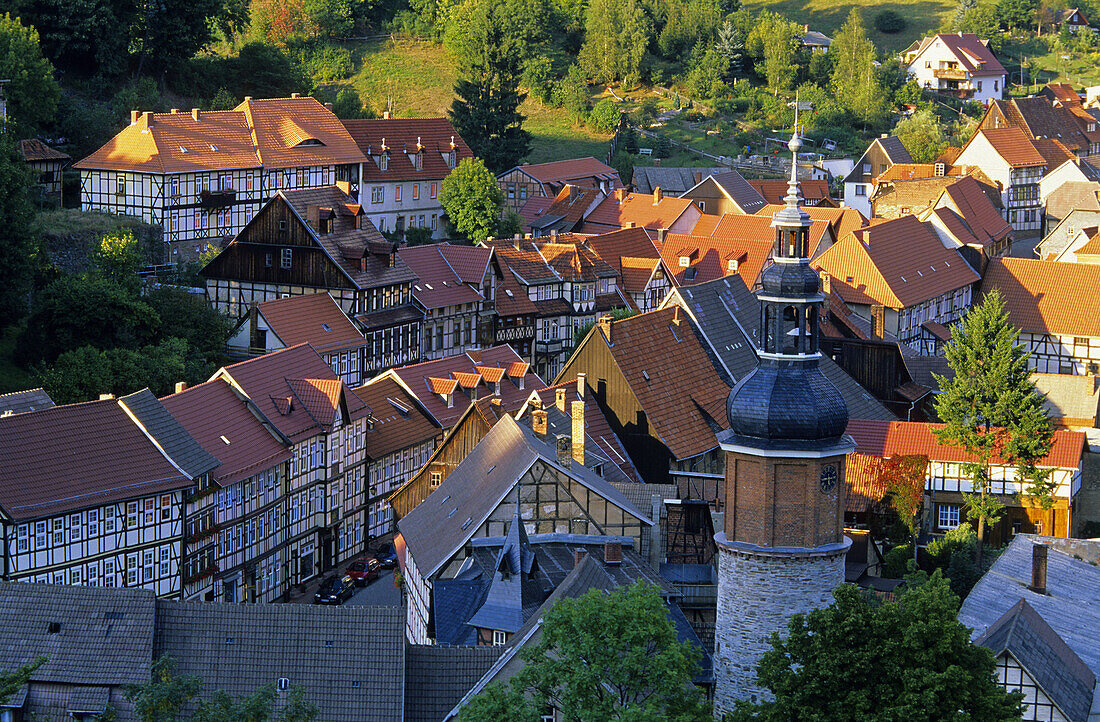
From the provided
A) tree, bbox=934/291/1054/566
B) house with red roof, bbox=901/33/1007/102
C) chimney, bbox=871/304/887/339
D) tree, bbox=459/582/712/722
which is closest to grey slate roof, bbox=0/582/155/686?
tree, bbox=459/582/712/722

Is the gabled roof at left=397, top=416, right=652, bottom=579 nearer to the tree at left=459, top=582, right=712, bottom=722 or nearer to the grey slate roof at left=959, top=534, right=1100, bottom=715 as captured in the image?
the grey slate roof at left=959, top=534, right=1100, bottom=715

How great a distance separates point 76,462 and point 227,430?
7128 millimetres

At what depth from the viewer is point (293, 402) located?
59125mm

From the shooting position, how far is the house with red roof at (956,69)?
156125 millimetres

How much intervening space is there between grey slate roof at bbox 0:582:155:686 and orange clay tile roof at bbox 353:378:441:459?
80.4 feet

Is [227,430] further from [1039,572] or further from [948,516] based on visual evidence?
[948,516]

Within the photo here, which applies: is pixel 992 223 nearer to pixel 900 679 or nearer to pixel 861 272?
pixel 861 272

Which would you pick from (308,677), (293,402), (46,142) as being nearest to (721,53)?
(46,142)

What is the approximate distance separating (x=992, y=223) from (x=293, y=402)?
5766 cm

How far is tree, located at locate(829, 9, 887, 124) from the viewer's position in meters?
142

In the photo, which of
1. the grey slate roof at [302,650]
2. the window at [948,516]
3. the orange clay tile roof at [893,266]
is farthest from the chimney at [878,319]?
the grey slate roof at [302,650]

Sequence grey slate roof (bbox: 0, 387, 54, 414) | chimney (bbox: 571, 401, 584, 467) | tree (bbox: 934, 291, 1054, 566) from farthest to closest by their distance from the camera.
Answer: tree (bbox: 934, 291, 1054, 566) < grey slate roof (bbox: 0, 387, 54, 414) < chimney (bbox: 571, 401, 584, 467)

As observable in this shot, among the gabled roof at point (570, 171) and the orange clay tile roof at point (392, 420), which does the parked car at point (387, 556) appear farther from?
the gabled roof at point (570, 171)

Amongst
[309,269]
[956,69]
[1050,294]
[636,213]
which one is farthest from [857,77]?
[309,269]
